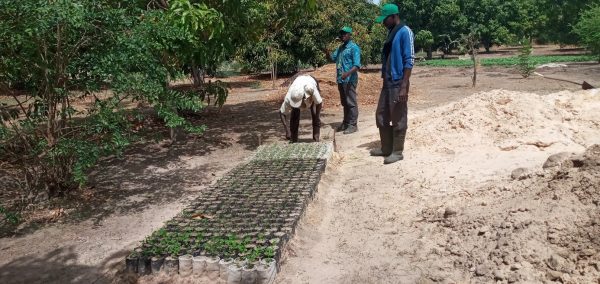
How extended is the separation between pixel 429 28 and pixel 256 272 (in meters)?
33.4

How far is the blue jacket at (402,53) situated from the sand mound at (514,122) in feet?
4.00

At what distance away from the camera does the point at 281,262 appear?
3281 millimetres

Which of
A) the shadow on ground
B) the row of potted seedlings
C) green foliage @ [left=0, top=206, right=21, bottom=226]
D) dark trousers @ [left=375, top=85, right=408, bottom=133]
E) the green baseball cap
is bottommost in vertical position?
the shadow on ground

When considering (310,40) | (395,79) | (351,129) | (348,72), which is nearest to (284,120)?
(348,72)

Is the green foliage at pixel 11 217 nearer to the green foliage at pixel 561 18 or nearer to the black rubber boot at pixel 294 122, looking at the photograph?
the black rubber boot at pixel 294 122

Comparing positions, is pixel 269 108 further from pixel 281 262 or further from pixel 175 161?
pixel 281 262

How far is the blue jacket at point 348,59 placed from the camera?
24.1 ft

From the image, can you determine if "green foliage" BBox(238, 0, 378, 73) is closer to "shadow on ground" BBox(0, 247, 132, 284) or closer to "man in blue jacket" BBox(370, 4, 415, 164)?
"man in blue jacket" BBox(370, 4, 415, 164)

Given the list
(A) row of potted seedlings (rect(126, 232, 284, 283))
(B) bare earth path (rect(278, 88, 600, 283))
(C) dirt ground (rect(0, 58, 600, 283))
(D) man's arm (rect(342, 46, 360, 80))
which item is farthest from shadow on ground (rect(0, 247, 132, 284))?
(D) man's arm (rect(342, 46, 360, 80))

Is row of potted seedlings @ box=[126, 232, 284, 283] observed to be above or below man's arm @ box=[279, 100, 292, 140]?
below

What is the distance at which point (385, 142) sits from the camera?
595cm

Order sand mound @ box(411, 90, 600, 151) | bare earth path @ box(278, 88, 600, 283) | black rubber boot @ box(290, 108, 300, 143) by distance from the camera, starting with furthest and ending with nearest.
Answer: black rubber boot @ box(290, 108, 300, 143) < sand mound @ box(411, 90, 600, 151) < bare earth path @ box(278, 88, 600, 283)

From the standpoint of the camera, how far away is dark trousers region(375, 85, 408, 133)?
5.44m

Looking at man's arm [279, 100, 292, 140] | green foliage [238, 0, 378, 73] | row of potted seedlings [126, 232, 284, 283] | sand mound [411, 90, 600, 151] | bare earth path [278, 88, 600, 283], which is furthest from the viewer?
green foliage [238, 0, 378, 73]
